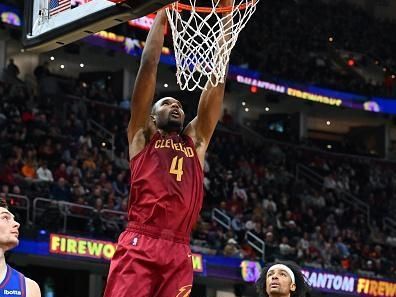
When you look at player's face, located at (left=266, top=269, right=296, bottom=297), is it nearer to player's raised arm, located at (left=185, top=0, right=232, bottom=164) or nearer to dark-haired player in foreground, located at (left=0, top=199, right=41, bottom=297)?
player's raised arm, located at (left=185, top=0, right=232, bottom=164)

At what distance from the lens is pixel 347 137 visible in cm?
3059

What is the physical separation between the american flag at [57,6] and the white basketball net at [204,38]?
63 cm

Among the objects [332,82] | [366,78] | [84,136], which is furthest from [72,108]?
[366,78]

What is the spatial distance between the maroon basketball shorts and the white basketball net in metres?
1.11

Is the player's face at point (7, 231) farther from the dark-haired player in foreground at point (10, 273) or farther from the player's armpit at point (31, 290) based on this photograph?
the player's armpit at point (31, 290)

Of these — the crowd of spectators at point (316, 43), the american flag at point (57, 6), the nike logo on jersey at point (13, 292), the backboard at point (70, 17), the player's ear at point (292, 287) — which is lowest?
the player's ear at point (292, 287)

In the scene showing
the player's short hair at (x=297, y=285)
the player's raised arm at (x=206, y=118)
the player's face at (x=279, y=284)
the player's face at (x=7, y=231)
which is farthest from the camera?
the player's short hair at (x=297, y=285)

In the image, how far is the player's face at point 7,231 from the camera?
192 inches

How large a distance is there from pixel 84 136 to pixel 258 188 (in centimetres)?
465

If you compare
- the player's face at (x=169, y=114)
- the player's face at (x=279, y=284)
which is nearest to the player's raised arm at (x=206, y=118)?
the player's face at (x=169, y=114)

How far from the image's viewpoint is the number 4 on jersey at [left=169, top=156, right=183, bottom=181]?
5.41 meters

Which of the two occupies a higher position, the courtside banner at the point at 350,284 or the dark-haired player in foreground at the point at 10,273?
the dark-haired player in foreground at the point at 10,273

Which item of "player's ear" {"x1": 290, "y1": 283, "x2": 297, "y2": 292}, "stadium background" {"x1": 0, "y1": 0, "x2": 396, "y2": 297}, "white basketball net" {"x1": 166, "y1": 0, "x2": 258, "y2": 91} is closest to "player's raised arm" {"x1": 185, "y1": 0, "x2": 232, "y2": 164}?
"white basketball net" {"x1": 166, "y1": 0, "x2": 258, "y2": 91}

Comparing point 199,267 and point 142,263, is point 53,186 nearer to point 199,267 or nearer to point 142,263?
point 199,267
